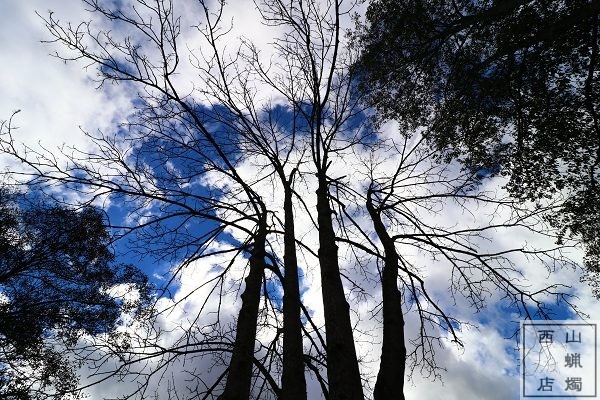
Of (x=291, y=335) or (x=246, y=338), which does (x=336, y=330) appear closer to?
(x=291, y=335)

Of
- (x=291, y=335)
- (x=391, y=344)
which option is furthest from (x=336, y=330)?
(x=291, y=335)

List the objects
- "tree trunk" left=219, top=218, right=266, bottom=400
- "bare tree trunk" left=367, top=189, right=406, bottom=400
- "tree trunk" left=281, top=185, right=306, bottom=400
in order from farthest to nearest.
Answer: "tree trunk" left=219, top=218, right=266, bottom=400
"tree trunk" left=281, top=185, right=306, bottom=400
"bare tree trunk" left=367, top=189, right=406, bottom=400

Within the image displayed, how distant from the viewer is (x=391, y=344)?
3.08 m

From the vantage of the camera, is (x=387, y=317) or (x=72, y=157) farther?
(x=72, y=157)

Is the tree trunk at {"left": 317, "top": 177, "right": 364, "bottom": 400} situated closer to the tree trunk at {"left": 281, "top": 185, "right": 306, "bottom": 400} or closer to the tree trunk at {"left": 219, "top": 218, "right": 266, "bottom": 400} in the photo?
the tree trunk at {"left": 281, "top": 185, "right": 306, "bottom": 400}

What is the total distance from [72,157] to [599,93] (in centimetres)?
762

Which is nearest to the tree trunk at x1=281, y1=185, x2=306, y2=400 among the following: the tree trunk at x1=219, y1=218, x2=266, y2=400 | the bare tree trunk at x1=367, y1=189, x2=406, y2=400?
the tree trunk at x1=219, y1=218, x2=266, y2=400

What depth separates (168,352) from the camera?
12.8ft

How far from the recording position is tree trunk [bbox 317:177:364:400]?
2865mm

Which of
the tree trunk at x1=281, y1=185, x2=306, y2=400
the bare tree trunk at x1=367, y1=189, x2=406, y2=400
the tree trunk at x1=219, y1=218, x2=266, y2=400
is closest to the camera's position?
the bare tree trunk at x1=367, y1=189, x2=406, y2=400

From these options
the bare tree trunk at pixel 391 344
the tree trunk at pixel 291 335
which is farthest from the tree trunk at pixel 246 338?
the bare tree trunk at pixel 391 344

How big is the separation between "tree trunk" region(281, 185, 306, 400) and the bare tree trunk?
2.86 ft

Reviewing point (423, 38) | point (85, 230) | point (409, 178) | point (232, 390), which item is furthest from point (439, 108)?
point (85, 230)

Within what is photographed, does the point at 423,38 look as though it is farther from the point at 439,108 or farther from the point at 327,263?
the point at 327,263
